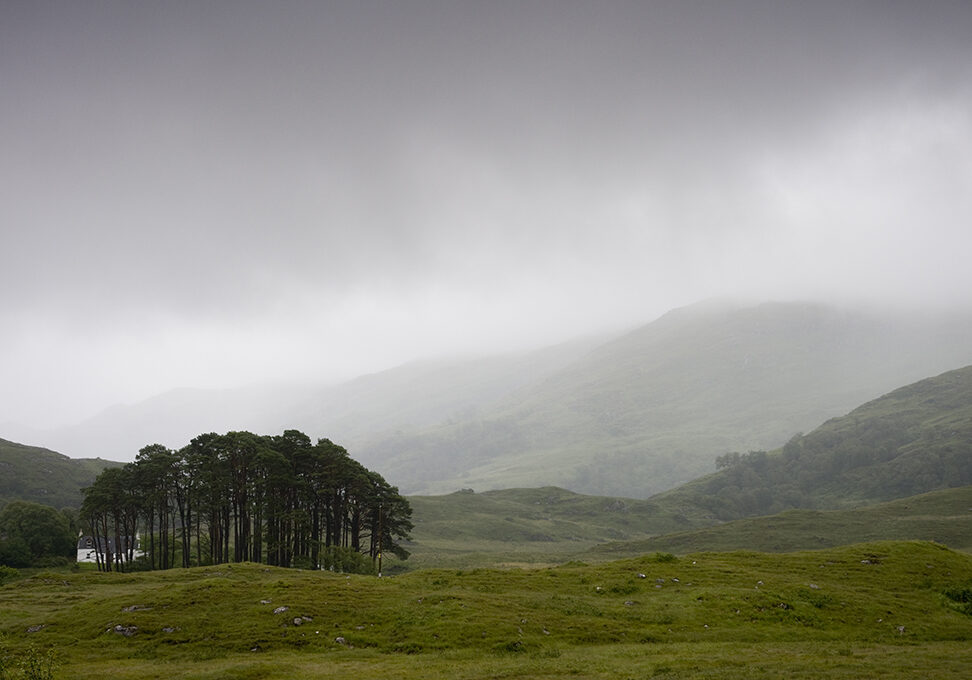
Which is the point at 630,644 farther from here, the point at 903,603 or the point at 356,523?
the point at 356,523

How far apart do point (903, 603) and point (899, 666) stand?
862 inches

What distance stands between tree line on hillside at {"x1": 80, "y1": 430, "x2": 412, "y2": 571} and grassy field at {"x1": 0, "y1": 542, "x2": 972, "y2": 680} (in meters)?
24.7

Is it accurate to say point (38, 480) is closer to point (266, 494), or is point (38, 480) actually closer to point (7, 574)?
point (7, 574)

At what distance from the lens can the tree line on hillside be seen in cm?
8069

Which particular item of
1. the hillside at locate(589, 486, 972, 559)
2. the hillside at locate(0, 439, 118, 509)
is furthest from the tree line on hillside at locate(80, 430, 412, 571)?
the hillside at locate(0, 439, 118, 509)

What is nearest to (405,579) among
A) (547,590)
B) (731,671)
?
(547,590)

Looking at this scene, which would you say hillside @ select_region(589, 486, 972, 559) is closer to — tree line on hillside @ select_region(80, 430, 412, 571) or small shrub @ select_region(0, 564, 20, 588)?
tree line on hillside @ select_region(80, 430, 412, 571)

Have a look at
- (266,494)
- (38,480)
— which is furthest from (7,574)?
(38,480)

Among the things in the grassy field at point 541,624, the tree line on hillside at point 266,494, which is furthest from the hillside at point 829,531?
the grassy field at point 541,624

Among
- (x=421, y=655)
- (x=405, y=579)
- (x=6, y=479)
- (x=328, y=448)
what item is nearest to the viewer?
(x=421, y=655)

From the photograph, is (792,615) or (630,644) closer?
(630,644)

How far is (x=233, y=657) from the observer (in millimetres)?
35188

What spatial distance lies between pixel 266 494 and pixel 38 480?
149719mm

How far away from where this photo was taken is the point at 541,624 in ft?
129
